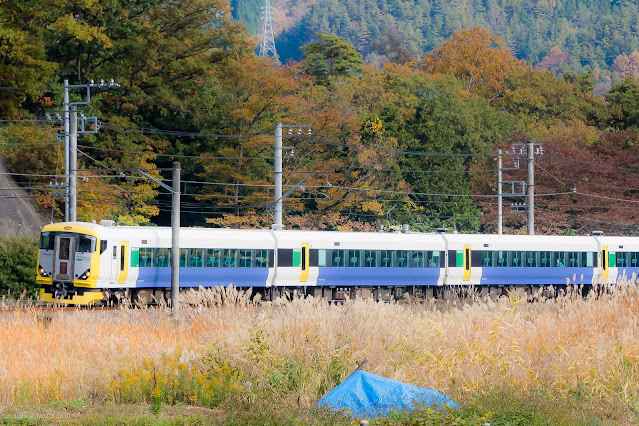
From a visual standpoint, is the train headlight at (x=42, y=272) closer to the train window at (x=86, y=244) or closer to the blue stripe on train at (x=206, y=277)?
the train window at (x=86, y=244)

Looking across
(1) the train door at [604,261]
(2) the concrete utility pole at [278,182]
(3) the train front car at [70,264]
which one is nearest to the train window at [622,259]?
(1) the train door at [604,261]

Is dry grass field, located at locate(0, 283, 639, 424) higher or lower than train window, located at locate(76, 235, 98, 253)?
lower

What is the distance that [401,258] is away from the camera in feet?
121

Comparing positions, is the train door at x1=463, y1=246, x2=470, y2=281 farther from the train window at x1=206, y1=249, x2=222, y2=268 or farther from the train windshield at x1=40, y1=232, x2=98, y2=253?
the train windshield at x1=40, y1=232, x2=98, y2=253

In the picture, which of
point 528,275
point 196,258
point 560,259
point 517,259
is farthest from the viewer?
point 560,259

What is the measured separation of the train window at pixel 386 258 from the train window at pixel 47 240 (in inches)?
474

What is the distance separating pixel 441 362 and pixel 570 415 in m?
2.49

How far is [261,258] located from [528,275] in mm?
12120

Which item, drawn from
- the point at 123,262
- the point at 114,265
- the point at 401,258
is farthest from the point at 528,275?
the point at 114,265

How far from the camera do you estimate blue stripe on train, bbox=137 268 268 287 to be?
30875mm

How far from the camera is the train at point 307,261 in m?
29.9

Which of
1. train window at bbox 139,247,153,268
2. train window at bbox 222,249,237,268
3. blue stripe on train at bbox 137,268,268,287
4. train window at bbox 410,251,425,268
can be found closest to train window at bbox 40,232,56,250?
train window at bbox 139,247,153,268

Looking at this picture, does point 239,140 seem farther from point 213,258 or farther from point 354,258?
point 213,258

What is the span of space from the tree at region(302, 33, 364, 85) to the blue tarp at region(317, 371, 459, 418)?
77.5 metres
